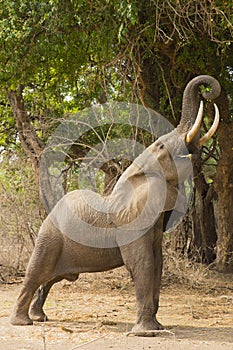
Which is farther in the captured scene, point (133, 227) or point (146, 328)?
point (133, 227)

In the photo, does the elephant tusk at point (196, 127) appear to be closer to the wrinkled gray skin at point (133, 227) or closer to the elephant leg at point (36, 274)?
the wrinkled gray skin at point (133, 227)

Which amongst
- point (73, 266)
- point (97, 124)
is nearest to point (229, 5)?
point (73, 266)

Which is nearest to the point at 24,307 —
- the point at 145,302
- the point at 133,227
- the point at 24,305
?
the point at 24,305

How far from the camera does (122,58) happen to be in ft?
31.8

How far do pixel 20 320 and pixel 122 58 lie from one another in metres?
4.73

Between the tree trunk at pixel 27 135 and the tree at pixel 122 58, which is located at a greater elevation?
the tree at pixel 122 58

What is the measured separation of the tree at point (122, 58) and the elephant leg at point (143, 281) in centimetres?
315

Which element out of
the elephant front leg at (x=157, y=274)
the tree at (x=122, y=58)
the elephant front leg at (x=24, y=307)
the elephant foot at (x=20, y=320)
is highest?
the tree at (x=122, y=58)

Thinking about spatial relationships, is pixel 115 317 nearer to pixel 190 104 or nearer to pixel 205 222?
pixel 190 104

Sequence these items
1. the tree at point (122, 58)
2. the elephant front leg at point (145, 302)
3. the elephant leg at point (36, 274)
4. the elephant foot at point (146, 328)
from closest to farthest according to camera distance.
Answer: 1. the elephant foot at point (146, 328)
2. the elephant front leg at point (145, 302)
3. the elephant leg at point (36, 274)
4. the tree at point (122, 58)

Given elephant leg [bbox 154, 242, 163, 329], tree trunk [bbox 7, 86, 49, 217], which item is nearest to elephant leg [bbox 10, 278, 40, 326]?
elephant leg [bbox 154, 242, 163, 329]

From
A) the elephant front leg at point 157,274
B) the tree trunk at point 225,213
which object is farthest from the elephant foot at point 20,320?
the tree trunk at point 225,213

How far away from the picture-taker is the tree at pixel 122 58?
8.79 metres

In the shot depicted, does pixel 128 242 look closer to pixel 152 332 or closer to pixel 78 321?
pixel 152 332
